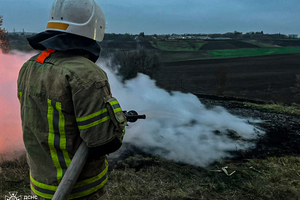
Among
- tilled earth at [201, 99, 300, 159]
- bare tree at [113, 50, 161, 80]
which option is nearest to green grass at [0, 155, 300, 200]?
tilled earth at [201, 99, 300, 159]

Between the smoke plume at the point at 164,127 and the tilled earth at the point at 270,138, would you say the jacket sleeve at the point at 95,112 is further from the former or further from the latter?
the smoke plume at the point at 164,127

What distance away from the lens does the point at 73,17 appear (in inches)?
62.0

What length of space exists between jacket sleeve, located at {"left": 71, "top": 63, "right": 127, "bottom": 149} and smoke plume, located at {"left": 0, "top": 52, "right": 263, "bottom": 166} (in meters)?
4.03

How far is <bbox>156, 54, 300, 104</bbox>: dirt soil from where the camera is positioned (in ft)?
58.4

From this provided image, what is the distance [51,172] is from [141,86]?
8309mm

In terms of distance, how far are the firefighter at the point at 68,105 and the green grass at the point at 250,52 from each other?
34.0 meters

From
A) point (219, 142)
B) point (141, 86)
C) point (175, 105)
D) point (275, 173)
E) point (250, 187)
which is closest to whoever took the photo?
point (250, 187)

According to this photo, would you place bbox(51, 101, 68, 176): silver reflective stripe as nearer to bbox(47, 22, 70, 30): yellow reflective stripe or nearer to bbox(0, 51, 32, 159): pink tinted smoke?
bbox(47, 22, 70, 30): yellow reflective stripe

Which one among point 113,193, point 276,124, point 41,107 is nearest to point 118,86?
point 113,193

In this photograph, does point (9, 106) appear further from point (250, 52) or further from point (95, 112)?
point (250, 52)

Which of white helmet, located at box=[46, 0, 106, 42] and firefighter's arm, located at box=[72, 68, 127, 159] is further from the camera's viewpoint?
white helmet, located at box=[46, 0, 106, 42]

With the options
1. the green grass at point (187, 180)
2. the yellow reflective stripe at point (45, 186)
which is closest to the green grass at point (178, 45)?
the green grass at point (187, 180)

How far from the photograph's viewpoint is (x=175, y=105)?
29.2 ft

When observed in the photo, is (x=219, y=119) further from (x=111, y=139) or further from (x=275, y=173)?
(x=111, y=139)
